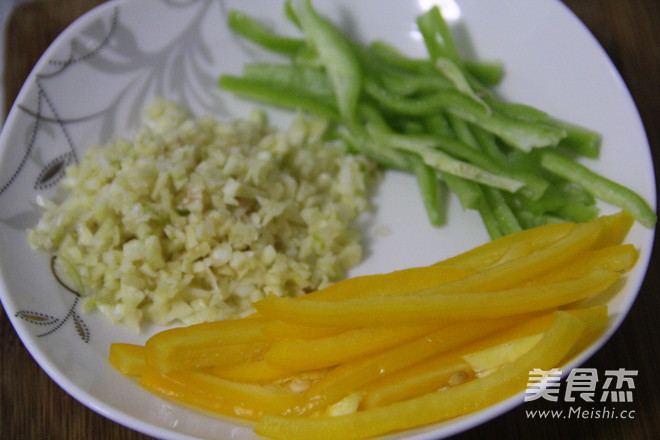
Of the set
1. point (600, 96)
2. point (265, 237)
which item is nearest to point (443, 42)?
point (600, 96)

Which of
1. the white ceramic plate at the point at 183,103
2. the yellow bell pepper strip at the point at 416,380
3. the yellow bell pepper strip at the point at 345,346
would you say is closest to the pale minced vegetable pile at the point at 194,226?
the white ceramic plate at the point at 183,103

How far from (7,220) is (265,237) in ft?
2.81

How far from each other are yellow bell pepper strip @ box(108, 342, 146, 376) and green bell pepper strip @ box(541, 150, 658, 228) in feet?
4.88

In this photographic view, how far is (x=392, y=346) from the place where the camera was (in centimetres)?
170

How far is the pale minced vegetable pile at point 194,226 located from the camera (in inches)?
80.0

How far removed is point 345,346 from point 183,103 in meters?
1.39

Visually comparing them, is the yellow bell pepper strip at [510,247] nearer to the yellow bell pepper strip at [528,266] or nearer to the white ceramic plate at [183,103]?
the yellow bell pepper strip at [528,266]

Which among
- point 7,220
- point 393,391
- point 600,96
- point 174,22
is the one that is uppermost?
point 174,22

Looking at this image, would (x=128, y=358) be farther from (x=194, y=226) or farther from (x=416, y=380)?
(x=416, y=380)

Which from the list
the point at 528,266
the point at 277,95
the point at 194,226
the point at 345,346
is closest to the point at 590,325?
the point at 528,266

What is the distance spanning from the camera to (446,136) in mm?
2309

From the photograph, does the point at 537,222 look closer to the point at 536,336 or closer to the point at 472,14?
the point at 536,336

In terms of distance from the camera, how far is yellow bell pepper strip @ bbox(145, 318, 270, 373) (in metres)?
1.72

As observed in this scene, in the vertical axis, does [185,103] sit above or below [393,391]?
above
